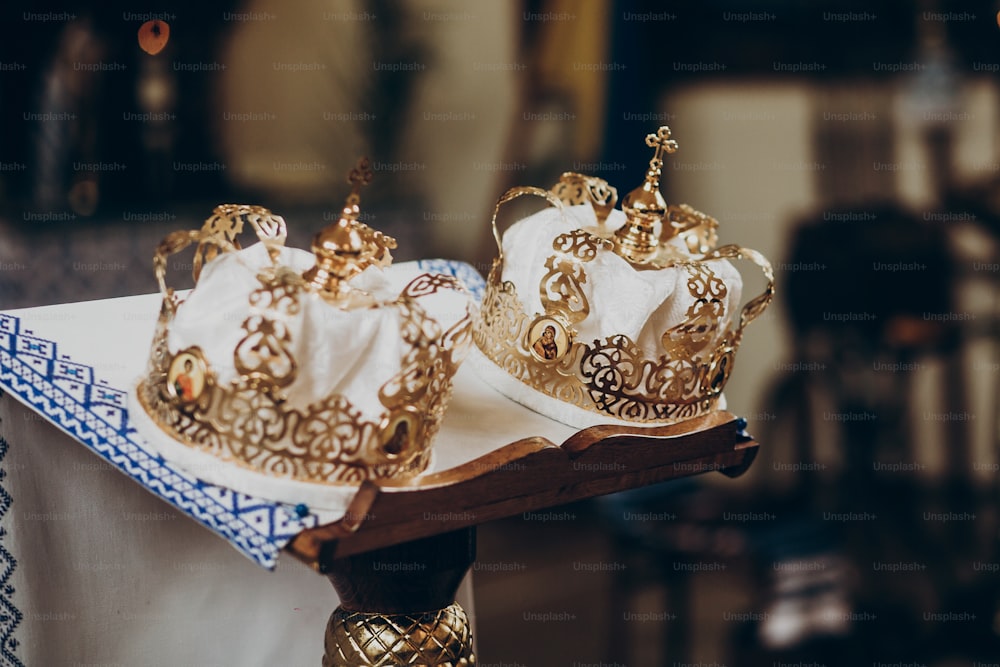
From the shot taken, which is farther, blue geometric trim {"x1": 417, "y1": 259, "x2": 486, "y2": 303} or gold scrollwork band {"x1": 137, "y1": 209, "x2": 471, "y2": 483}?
blue geometric trim {"x1": 417, "y1": 259, "x2": 486, "y2": 303}

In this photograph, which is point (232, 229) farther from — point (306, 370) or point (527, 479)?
point (527, 479)

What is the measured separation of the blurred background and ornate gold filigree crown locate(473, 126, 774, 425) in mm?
1667

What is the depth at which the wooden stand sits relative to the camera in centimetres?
97

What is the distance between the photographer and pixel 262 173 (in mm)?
3289

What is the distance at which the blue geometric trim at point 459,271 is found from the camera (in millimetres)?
1534

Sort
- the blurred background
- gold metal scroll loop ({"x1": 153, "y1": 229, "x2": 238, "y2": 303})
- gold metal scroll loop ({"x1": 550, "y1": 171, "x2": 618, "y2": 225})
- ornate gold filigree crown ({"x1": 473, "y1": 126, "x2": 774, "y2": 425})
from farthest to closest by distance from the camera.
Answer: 1. the blurred background
2. gold metal scroll loop ({"x1": 550, "y1": 171, "x2": 618, "y2": 225})
3. ornate gold filigree crown ({"x1": 473, "y1": 126, "x2": 774, "y2": 425})
4. gold metal scroll loop ({"x1": 153, "y1": 229, "x2": 238, "y2": 303})

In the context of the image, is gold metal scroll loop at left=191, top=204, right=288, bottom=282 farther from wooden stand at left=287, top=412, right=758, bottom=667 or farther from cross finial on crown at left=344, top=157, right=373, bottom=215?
wooden stand at left=287, top=412, right=758, bottom=667

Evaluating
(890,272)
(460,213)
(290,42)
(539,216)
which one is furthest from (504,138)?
(539,216)

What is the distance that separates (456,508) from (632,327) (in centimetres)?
28

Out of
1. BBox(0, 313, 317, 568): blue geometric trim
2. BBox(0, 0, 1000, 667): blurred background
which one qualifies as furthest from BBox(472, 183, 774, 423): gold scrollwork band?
BBox(0, 0, 1000, 667): blurred background

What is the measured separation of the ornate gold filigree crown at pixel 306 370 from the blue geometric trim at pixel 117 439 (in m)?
0.03

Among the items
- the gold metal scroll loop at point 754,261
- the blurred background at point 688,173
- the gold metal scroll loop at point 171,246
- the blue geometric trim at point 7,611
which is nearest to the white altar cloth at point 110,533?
the blue geometric trim at point 7,611

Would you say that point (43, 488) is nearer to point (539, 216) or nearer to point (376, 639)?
point (376, 639)

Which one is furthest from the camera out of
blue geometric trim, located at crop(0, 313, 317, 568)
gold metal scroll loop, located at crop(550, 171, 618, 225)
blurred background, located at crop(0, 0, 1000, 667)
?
blurred background, located at crop(0, 0, 1000, 667)
